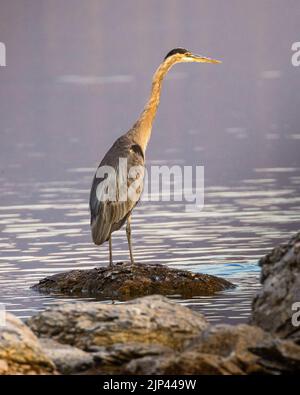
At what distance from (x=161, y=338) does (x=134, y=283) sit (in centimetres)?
402

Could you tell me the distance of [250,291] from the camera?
16750mm

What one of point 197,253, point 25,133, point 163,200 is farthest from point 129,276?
point 25,133

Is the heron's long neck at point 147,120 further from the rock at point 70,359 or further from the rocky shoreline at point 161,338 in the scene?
the rock at point 70,359

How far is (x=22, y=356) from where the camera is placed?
1209 cm

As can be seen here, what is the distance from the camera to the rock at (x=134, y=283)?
55.3 ft

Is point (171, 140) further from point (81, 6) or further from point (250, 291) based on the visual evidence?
point (81, 6)

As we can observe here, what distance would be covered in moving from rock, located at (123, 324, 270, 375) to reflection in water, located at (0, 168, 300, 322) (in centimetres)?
285

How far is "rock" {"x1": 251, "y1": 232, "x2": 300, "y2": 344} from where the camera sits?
1260 cm

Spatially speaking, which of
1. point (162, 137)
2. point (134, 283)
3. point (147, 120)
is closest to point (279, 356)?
point (134, 283)

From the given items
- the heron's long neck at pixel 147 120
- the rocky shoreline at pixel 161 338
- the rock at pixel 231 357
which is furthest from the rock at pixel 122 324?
the heron's long neck at pixel 147 120

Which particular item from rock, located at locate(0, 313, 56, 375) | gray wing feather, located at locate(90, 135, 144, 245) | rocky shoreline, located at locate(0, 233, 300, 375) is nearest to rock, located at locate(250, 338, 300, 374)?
rocky shoreline, located at locate(0, 233, 300, 375)

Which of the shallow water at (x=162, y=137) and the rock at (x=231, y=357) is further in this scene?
the shallow water at (x=162, y=137)

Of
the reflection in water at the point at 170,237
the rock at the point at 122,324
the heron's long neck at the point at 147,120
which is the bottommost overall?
the reflection in water at the point at 170,237

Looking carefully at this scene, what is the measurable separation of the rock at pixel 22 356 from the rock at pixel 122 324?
783mm
